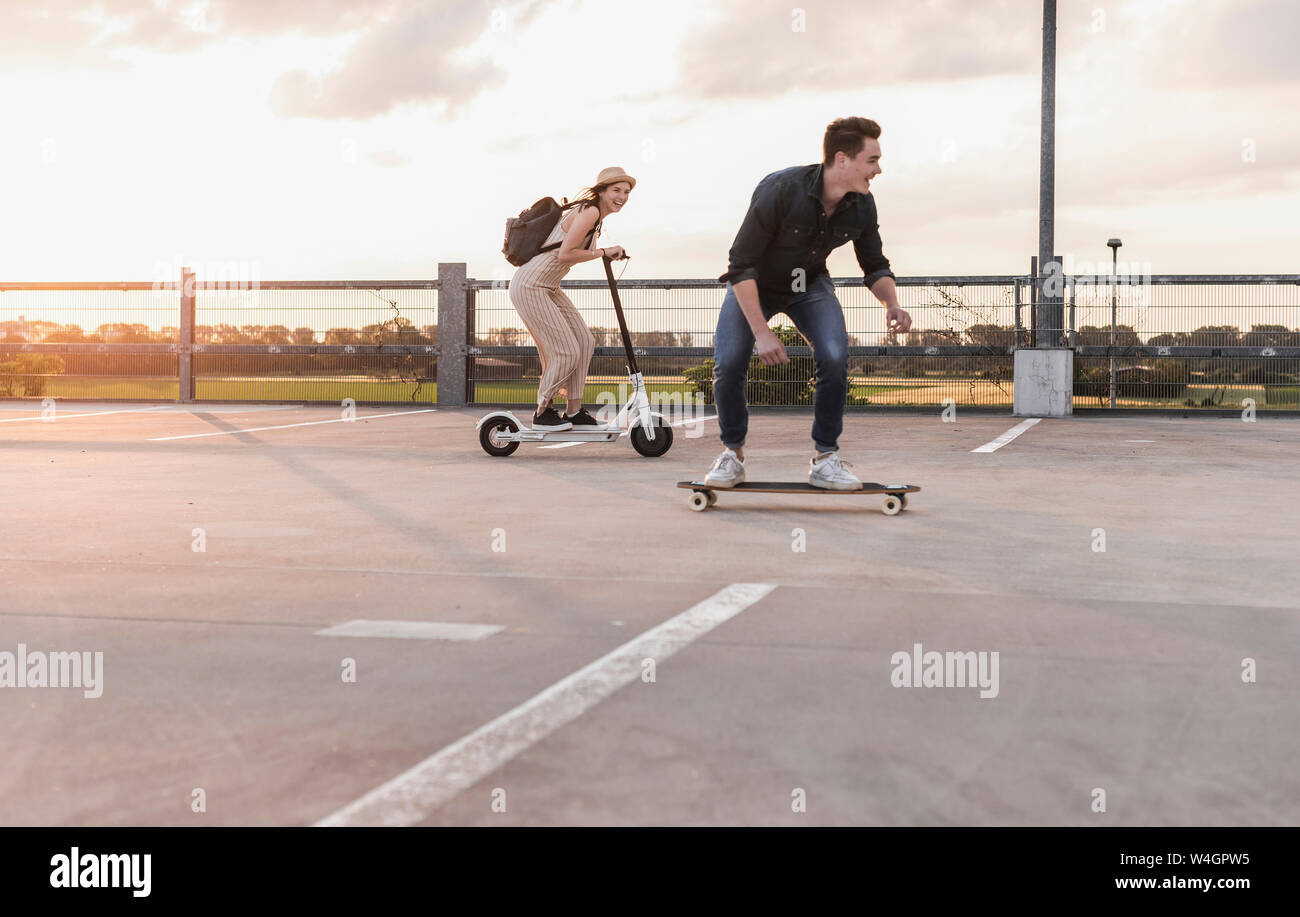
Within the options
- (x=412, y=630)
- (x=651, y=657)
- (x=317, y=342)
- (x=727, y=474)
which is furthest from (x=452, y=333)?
(x=651, y=657)

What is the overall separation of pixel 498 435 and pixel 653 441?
3.79 ft

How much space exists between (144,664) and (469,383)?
15.5 m

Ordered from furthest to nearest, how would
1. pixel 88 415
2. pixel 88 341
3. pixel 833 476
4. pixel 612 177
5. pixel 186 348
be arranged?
pixel 88 341
pixel 186 348
pixel 88 415
pixel 612 177
pixel 833 476

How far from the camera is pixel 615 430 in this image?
9578 mm

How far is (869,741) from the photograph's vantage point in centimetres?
261

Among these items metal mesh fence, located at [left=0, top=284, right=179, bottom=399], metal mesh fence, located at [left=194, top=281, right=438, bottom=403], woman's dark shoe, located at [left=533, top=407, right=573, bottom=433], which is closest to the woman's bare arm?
woman's dark shoe, located at [left=533, top=407, right=573, bottom=433]

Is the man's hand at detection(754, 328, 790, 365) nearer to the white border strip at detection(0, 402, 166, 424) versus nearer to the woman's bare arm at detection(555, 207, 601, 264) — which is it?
the woman's bare arm at detection(555, 207, 601, 264)

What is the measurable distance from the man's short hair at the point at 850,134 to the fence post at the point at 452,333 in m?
12.8

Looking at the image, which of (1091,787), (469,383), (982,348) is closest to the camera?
(1091,787)

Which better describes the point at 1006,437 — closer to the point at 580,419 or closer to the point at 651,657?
the point at 580,419

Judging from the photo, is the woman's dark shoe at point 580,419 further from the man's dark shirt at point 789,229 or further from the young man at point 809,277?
the man's dark shirt at point 789,229

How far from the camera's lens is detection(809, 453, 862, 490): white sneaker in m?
6.46
